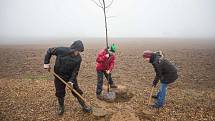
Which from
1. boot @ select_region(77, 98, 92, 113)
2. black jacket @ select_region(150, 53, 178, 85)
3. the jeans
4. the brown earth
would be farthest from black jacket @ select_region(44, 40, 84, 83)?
the jeans

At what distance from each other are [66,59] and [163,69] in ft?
10.3

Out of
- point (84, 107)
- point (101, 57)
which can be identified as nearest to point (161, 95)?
point (101, 57)

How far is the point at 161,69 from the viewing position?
8703 mm

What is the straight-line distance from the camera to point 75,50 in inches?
304

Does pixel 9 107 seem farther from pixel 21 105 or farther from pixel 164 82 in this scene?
pixel 164 82

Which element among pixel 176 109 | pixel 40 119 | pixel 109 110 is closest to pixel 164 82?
pixel 176 109

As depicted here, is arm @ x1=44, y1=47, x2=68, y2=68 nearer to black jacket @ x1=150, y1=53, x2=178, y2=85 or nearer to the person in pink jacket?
the person in pink jacket

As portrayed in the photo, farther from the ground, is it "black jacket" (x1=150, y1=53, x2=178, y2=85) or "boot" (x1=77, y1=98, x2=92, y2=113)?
"black jacket" (x1=150, y1=53, x2=178, y2=85)

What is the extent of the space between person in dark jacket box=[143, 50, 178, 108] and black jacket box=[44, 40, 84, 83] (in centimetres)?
226

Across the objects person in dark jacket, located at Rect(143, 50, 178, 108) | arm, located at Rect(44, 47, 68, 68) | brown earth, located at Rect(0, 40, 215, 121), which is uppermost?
arm, located at Rect(44, 47, 68, 68)

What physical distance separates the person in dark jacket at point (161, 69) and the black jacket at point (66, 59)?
2.26 metres

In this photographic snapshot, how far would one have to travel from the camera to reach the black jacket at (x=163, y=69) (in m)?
8.58

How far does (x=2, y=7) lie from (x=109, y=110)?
140334mm

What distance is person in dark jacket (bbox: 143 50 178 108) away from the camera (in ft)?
28.2
